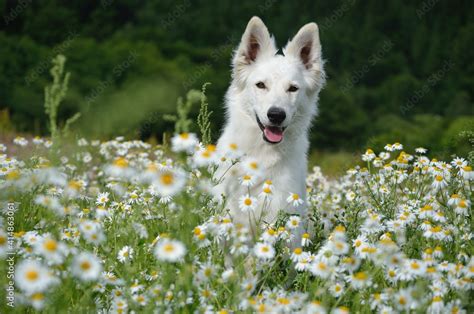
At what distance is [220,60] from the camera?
1513 inches

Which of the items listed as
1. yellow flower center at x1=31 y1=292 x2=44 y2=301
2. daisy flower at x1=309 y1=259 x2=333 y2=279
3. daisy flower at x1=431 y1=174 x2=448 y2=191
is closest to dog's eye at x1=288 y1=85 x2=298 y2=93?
daisy flower at x1=431 y1=174 x2=448 y2=191

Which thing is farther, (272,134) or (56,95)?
(272,134)

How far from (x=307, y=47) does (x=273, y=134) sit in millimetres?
1101

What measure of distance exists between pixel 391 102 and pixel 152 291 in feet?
167

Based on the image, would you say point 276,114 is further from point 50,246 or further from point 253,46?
point 50,246

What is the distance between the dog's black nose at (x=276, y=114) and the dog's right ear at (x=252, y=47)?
83cm

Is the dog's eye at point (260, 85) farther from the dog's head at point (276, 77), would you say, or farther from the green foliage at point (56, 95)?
the green foliage at point (56, 95)

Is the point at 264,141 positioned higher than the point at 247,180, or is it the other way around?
the point at 247,180

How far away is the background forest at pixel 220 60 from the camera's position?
24469 millimetres

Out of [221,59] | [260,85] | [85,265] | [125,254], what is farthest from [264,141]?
[221,59]

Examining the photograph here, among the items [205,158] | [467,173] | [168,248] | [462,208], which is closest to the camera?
[168,248]

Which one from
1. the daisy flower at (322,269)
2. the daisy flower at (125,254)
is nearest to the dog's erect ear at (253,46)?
the daisy flower at (125,254)

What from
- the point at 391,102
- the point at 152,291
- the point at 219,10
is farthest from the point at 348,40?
the point at 152,291

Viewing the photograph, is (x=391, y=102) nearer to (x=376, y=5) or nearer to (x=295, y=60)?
(x=376, y=5)
